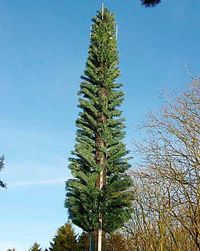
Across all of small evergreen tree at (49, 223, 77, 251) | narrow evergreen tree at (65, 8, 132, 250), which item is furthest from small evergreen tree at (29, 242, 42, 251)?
narrow evergreen tree at (65, 8, 132, 250)

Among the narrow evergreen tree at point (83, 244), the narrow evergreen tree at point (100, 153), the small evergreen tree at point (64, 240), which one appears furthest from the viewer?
the small evergreen tree at point (64, 240)

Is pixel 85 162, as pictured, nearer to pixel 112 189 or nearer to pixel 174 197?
pixel 112 189

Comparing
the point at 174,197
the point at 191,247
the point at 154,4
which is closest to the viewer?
the point at 154,4

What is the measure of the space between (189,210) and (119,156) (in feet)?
15.9

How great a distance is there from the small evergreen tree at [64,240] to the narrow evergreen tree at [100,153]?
15.9m

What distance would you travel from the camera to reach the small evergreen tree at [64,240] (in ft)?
108

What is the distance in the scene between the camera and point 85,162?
60.1 feet

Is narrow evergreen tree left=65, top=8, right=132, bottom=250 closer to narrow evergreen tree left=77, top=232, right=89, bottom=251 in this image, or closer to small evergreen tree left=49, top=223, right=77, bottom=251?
narrow evergreen tree left=77, top=232, right=89, bottom=251

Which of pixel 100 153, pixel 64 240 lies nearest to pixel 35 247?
pixel 64 240

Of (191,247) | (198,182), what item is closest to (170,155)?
(198,182)

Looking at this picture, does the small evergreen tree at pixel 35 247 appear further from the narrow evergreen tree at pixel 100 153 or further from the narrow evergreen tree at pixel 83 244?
the narrow evergreen tree at pixel 100 153

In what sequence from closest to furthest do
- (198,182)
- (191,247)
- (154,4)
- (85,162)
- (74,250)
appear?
1. (154,4)
2. (198,182)
3. (85,162)
4. (191,247)
5. (74,250)

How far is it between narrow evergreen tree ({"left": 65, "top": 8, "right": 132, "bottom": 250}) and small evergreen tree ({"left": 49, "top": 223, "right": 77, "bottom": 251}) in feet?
52.2

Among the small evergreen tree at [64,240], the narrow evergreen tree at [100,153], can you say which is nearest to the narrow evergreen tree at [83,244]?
the small evergreen tree at [64,240]
